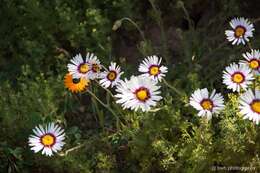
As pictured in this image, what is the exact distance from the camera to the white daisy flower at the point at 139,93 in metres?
2.14

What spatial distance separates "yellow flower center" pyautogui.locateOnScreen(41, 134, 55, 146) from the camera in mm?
2252

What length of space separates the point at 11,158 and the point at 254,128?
1.11 metres

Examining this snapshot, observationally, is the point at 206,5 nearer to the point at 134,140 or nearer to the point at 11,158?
the point at 134,140

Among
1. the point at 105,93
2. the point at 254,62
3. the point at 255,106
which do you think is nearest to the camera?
the point at 255,106

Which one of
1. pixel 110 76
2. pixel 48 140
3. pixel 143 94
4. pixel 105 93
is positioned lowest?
pixel 48 140

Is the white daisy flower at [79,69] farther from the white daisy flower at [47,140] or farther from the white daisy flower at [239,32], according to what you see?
the white daisy flower at [239,32]

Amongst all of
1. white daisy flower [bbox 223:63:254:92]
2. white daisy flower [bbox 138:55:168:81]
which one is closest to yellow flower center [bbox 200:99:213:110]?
white daisy flower [bbox 223:63:254:92]

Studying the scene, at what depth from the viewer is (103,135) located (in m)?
2.54

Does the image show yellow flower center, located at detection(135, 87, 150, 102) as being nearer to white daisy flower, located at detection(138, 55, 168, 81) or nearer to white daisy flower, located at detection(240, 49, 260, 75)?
white daisy flower, located at detection(138, 55, 168, 81)

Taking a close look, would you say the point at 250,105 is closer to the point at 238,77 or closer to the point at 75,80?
the point at 238,77

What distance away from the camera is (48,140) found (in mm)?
2270

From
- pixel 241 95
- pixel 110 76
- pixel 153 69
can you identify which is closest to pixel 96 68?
pixel 110 76

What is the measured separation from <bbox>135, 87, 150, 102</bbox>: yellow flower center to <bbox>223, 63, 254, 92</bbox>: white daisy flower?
0.31 metres

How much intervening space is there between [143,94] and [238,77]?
0.38 meters
